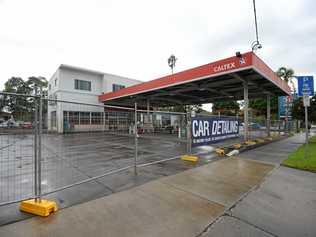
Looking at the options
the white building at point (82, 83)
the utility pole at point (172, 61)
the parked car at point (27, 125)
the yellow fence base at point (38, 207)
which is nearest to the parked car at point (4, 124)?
the parked car at point (27, 125)

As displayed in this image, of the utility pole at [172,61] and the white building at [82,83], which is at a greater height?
the utility pole at [172,61]

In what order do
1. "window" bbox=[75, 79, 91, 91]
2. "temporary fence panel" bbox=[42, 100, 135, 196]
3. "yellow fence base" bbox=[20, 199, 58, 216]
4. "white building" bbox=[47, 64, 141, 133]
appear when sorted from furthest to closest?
"window" bbox=[75, 79, 91, 91] < "white building" bbox=[47, 64, 141, 133] < "temporary fence panel" bbox=[42, 100, 135, 196] < "yellow fence base" bbox=[20, 199, 58, 216]

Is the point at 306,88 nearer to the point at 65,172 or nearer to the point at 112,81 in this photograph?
the point at 65,172

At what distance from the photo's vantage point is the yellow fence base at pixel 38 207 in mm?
2898

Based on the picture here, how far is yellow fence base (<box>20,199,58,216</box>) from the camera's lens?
9.51ft

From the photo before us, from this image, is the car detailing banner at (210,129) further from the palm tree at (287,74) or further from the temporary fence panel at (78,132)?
the palm tree at (287,74)

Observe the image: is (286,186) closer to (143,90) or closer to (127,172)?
(127,172)

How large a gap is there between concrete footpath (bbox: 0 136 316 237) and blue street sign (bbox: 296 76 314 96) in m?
4.34

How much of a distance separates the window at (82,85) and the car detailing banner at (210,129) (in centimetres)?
→ 2192

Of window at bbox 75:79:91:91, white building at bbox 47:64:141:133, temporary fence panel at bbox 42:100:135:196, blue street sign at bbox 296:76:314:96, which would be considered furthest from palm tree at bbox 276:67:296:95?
temporary fence panel at bbox 42:100:135:196

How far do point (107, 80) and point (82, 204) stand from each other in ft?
87.0

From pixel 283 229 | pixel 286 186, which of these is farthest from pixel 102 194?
pixel 286 186

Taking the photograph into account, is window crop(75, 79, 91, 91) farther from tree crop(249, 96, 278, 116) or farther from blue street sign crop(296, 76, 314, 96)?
tree crop(249, 96, 278, 116)

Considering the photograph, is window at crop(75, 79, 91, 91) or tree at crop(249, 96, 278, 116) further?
tree at crop(249, 96, 278, 116)
